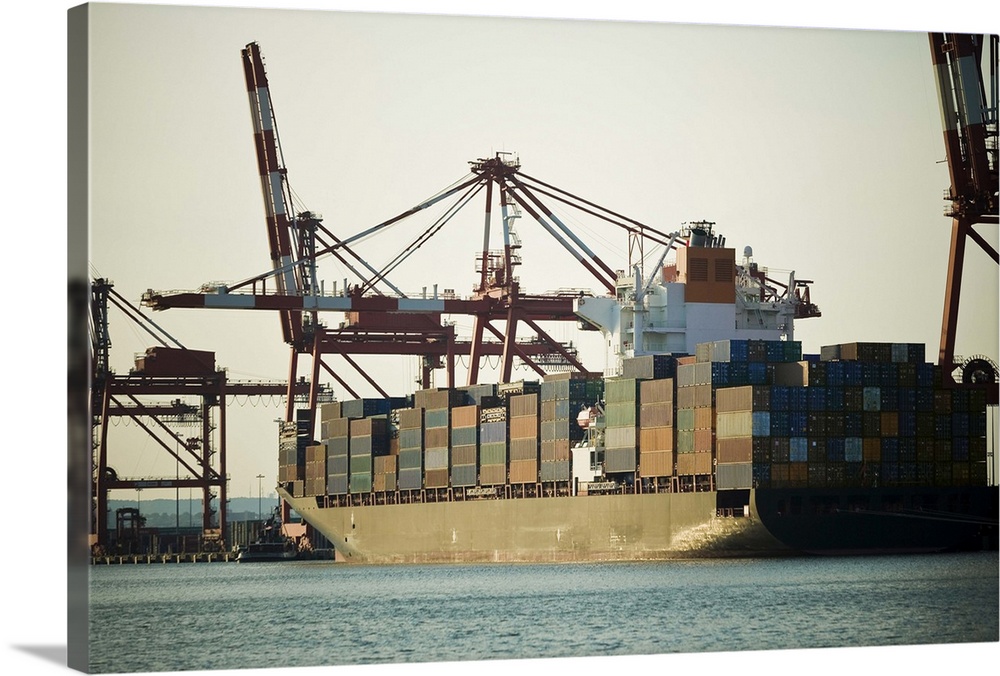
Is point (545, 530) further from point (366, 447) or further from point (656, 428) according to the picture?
point (366, 447)

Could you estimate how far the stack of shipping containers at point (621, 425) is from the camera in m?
40.9

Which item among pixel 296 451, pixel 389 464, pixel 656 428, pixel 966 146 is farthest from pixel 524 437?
pixel 966 146

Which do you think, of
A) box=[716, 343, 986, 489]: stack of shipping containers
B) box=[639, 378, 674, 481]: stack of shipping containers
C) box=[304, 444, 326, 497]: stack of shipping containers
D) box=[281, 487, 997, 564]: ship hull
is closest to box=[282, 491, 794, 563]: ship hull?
box=[281, 487, 997, 564]: ship hull

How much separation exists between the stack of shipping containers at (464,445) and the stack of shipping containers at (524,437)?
116 cm

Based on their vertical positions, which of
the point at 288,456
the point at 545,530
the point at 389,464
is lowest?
the point at 545,530

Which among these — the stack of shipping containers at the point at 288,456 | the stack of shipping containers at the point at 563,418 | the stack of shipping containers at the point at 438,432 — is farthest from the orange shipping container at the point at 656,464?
the stack of shipping containers at the point at 288,456

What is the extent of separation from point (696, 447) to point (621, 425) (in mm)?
2636

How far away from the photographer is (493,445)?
4519 centimetres

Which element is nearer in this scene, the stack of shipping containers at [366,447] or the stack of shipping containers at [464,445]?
the stack of shipping containers at [464,445]

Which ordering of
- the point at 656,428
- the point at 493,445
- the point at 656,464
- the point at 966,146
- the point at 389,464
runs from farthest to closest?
the point at 389,464, the point at 493,445, the point at 656,428, the point at 656,464, the point at 966,146

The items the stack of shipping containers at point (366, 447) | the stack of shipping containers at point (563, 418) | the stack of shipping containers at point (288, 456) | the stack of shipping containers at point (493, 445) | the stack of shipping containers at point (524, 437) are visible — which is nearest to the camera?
the stack of shipping containers at point (563, 418)

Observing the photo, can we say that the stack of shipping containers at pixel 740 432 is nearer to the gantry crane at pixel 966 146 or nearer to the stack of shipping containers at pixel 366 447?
the gantry crane at pixel 966 146

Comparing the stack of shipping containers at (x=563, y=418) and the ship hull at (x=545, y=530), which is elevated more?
the stack of shipping containers at (x=563, y=418)

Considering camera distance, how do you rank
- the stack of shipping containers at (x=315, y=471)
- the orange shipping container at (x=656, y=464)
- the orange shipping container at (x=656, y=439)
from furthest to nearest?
the stack of shipping containers at (x=315, y=471) → the orange shipping container at (x=656, y=439) → the orange shipping container at (x=656, y=464)
